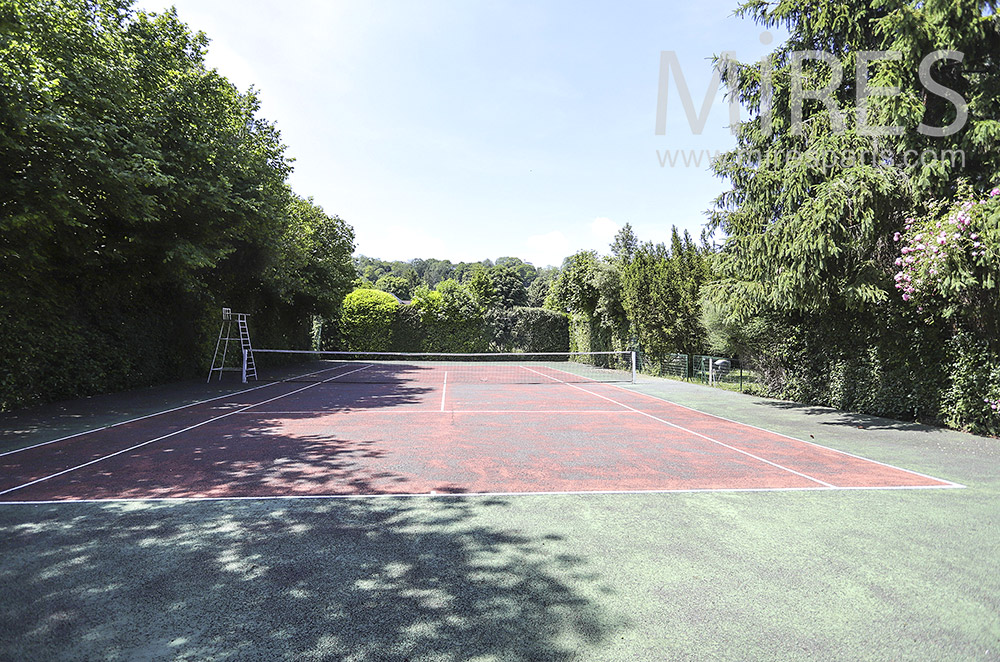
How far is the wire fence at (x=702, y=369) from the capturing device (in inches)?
754

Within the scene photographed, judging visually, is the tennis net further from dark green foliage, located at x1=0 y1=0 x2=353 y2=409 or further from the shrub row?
dark green foliage, located at x1=0 y1=0 x2=353 y2=409

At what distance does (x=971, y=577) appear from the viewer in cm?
376

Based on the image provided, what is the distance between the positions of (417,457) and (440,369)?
69.4 ft

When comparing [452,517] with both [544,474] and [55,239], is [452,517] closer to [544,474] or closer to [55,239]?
[544,474]

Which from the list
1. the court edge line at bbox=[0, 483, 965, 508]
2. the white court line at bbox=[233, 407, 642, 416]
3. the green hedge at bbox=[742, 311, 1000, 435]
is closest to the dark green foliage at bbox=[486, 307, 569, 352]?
the green hedge at bbox=[742, 311, 1000, 435]

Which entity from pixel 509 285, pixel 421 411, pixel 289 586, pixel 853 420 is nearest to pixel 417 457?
pixel 289 586

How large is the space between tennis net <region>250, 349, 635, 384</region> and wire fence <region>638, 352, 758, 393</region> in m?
1.25

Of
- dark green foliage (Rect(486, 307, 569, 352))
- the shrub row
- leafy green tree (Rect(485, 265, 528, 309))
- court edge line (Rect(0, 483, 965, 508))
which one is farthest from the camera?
leafy green tree (Rect(485, 265, 528, 309))

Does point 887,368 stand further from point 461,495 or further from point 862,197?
point 461,495

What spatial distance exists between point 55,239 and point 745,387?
66.0 feet

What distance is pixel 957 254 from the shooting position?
332 inches

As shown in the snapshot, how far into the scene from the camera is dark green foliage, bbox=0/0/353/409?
952cm

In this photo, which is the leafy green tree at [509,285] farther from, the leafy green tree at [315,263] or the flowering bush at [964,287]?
the flowering bush at [964,287]

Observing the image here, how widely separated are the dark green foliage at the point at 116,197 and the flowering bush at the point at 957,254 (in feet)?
48.7
